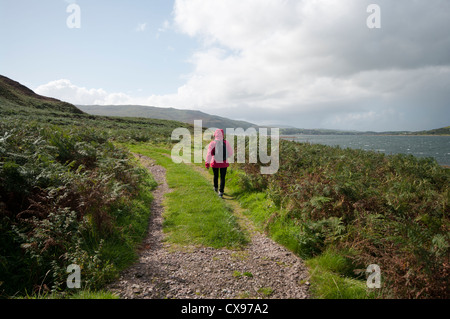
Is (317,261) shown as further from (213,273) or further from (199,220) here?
(199,220)

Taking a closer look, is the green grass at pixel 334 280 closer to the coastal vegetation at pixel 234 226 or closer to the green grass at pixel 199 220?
the coastal vegetation at pixel 234 226

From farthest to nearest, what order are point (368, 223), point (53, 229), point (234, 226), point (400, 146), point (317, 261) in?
point (400, 146), point (234, 226), point (368, 223), point (317, 261), point (53, 229)

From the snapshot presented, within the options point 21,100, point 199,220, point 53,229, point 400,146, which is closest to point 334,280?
point 199,220

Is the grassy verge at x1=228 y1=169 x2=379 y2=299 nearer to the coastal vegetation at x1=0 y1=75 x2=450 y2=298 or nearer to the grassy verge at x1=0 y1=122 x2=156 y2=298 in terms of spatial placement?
the coastal vegetation at x1=0 y1=75 x2=450 y2=298

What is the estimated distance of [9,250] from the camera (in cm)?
450

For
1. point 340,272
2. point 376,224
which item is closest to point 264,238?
point 340,272

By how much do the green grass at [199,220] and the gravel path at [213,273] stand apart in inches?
15.0

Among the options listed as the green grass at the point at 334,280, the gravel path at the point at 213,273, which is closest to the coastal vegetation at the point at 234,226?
the green grass at the point at 334,280

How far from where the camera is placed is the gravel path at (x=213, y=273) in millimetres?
4242

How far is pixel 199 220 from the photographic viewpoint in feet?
24.8

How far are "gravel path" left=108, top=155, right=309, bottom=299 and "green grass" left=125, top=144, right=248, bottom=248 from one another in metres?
0.38

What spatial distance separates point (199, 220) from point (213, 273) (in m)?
2.79
